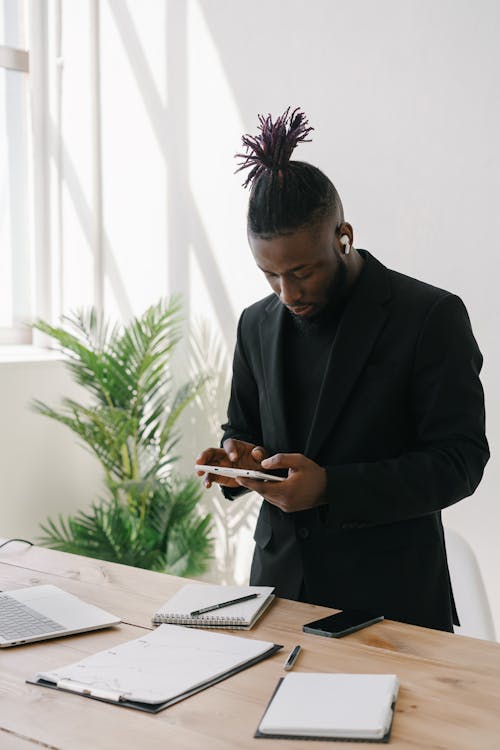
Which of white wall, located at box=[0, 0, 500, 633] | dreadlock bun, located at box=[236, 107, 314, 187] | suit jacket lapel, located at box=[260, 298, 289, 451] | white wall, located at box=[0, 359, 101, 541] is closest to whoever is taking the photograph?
dreadlock bun, located at box=[236, 107, 314, 187]

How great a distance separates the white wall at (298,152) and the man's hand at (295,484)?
151cm

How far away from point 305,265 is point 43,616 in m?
0.87

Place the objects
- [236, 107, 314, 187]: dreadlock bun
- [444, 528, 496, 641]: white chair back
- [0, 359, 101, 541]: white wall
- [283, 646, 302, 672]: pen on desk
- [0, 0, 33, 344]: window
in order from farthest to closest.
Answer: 1. [0, 0, 33, 344]: window
2. [0, 359, 101, 541]: white wall
3. [444, 528, 496, 641]: white chair back
4. [236, 107, 314, 187]: dreadlock bun
5. [283, 646, 302, 672]: pen on desk

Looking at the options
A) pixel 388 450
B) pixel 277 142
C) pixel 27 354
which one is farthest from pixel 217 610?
pixel 27 354

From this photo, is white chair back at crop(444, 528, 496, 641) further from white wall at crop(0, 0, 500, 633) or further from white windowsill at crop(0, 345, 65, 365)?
white windowsill at crop(0, 345, 65, 365)

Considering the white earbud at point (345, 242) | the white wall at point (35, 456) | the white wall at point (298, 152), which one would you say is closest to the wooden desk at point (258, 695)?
the white earbud at point (345, 242)

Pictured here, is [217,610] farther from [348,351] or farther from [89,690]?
[348,351]

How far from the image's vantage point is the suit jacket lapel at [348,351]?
1926mm

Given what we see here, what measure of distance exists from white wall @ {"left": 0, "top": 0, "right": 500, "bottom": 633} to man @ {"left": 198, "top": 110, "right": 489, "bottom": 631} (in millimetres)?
1262

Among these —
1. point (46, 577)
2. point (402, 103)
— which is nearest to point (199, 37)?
point (402, 103)

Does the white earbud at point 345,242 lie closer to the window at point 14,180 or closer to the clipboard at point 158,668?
the clipboard at point 158,668

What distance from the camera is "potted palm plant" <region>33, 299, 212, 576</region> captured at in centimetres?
418

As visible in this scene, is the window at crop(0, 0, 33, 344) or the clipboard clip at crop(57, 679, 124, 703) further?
the window at crop(0, 0, 33, 344)

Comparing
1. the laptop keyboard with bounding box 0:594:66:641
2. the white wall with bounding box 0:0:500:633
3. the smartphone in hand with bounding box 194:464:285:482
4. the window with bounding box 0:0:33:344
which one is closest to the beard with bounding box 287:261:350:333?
the smartphone in hand with bounding box 194:464:285:482
